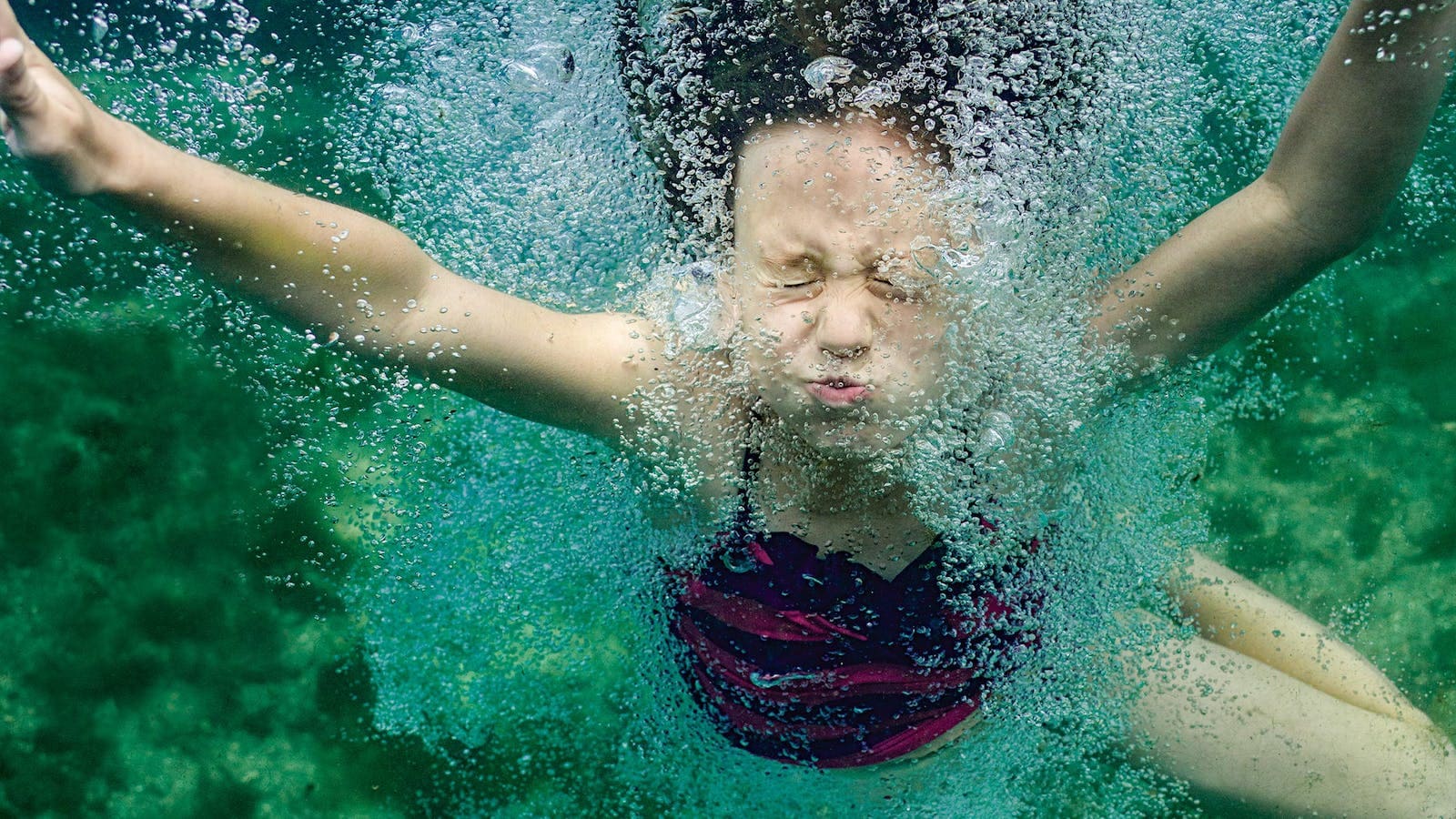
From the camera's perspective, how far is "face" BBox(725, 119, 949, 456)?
1500 mm

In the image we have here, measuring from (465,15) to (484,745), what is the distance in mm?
2214

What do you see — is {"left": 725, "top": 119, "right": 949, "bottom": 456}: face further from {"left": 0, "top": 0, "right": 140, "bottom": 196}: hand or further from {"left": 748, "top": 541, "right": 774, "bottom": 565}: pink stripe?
{"left": 0, "top": 0, "right": 140, "bottom": 196}: hand

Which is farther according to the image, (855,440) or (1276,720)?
(1276,720)

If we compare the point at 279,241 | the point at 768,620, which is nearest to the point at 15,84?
the point at 279,241

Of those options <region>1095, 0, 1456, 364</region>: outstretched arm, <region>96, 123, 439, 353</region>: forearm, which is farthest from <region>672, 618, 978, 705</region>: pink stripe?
<region>96, 123, 439, 353</region>: forearm

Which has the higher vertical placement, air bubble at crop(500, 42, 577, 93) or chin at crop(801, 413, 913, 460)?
air bubble at crop(500, 42, 577, 93)

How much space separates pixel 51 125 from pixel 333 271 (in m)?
0.37

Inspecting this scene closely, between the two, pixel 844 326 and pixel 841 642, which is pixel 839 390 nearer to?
pixel 844 326

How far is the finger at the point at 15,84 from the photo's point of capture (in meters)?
1.17

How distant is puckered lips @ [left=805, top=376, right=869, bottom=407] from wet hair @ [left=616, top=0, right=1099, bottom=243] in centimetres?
35

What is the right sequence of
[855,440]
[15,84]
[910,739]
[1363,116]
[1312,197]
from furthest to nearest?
[910,739] < [855,440] < [1312,197] < [1363,116] < [15,84]

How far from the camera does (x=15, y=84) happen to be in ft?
3.93

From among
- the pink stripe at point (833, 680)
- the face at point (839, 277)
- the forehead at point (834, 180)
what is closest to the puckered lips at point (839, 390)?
the face at point (839, 277)

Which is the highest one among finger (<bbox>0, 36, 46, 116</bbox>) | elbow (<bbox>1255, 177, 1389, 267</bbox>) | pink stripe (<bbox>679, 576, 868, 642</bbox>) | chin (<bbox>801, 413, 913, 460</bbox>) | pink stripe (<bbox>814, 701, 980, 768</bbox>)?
elbow (<bbox>1255, 177, 1389, 267</bbox>)
